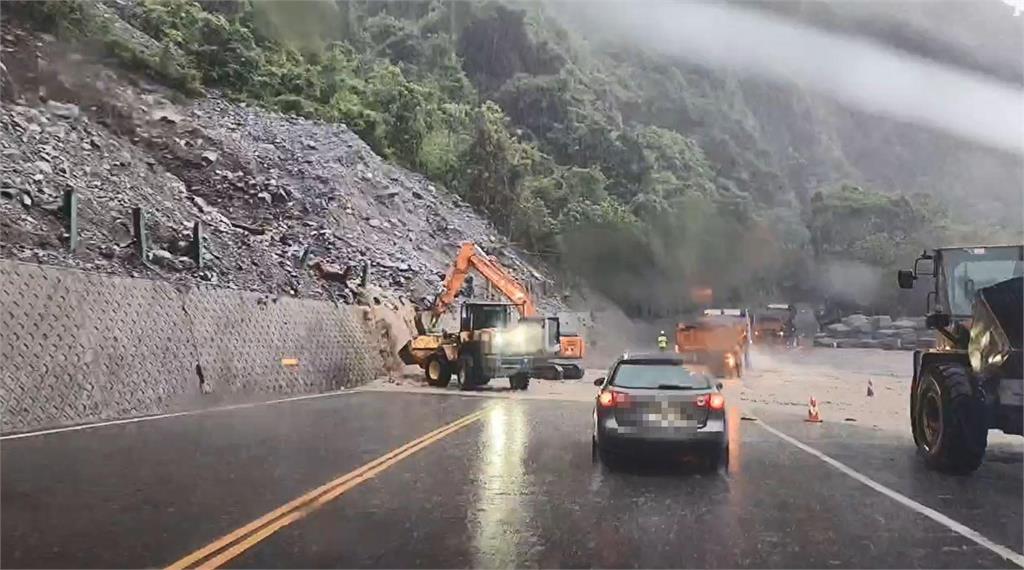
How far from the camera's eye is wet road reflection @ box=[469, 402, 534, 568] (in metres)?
6.19

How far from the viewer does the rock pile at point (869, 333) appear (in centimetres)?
5122

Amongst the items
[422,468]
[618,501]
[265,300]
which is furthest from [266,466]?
[265,300]

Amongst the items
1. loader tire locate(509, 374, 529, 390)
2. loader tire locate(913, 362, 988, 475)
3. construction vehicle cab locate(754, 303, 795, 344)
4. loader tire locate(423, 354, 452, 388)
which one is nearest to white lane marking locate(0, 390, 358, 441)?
loader tire locate(423, 354, 452, 388)

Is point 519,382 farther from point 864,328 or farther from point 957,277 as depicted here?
point 864,328

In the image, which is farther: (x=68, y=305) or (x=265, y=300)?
(x=265, y=300)

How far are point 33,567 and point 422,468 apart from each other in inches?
191

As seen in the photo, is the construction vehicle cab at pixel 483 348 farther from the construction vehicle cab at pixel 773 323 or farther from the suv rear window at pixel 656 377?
the construction vehicle cab at pixel 773 323

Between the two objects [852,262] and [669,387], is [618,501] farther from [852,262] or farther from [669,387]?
[852,262]

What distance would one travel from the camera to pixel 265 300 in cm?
2412

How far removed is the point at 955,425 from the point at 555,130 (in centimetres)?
6276

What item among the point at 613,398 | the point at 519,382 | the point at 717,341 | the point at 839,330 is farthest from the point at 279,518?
the point at 839,330

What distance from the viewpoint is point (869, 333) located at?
54.8 meters

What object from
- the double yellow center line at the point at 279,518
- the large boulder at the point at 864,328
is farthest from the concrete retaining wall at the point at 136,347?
the large boulder at the point at 864,328

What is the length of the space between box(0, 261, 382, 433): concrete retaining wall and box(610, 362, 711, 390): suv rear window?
964 cm
